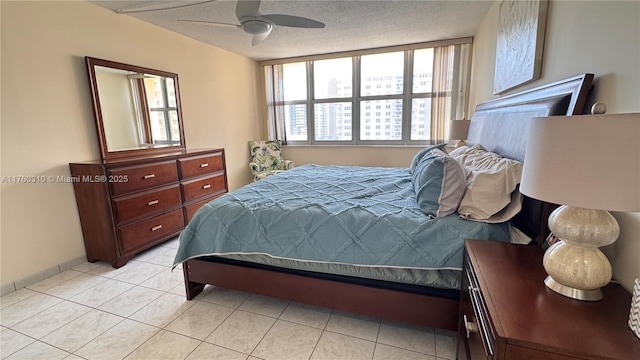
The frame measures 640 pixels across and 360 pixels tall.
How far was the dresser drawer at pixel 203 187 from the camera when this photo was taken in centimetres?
321

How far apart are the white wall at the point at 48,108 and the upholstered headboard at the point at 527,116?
3428 mm

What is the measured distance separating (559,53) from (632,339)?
1.39m

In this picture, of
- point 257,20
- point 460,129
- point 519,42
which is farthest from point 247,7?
point 460,129

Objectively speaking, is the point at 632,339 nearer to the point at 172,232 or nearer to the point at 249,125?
the point at 172,232

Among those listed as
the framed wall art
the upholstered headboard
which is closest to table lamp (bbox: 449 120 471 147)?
the framed wall art

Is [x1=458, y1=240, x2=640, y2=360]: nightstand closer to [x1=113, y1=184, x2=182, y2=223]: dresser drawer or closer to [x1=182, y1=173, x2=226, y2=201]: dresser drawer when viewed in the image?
[x1=113, y1=184, x2=182, y2=223]: dresser drawer

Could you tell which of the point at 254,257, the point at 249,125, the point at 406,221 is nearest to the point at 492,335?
the point at 406,221

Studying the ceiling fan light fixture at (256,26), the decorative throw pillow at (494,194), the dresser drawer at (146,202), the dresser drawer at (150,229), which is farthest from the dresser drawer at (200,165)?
the decorative throw pillow at (494,194)

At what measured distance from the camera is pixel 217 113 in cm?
421

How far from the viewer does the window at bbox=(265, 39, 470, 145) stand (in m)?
4.09

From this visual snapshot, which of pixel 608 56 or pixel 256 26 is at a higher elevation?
pixel 256 26

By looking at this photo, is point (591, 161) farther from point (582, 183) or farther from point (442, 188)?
point (442, 188)

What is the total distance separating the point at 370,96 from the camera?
4.57 m

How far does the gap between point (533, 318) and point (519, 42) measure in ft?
6.40
